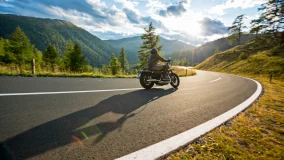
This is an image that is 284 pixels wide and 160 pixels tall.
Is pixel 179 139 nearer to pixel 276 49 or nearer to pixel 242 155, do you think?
pixel 242 155

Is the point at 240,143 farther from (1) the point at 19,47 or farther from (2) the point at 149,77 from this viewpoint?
(1) the point at 19,47

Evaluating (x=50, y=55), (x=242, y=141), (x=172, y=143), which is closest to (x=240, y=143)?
(x=242, y=141)

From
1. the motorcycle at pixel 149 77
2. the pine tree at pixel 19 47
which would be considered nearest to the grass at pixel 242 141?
the motorcycle at pixel 149 77

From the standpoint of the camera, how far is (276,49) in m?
35.2

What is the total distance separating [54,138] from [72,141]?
0.29 meters

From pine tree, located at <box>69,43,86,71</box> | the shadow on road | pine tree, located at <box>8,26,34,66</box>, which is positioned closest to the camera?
the shadow on road

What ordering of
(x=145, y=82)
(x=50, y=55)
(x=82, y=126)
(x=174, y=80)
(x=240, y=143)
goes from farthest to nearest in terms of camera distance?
1. (x=50, y=55)
2. (x=174, y=80)
3. (x=145, y=82)
4. (x=82, y=126)
5. (x=240, y=143)

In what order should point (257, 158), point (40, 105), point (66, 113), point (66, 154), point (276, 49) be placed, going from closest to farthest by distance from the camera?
point (66, 154)
point (257, 158)
point (66, 113)
point (40, 105)
point (276, 49)

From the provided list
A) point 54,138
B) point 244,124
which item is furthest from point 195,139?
point 54,138

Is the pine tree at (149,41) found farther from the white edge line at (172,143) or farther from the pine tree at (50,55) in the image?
the white edge line at (172,143)

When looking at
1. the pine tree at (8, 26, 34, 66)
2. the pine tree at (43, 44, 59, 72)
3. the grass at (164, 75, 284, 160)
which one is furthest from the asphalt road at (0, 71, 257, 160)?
the pine tree at (43, 44, 59, 72)

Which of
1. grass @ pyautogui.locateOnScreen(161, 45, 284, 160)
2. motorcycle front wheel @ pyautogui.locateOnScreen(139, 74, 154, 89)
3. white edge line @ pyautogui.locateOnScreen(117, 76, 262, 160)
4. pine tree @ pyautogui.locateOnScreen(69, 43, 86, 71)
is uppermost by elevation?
pine tree @ pyautogui.locateOnScreen(69, 43, 86, 71)

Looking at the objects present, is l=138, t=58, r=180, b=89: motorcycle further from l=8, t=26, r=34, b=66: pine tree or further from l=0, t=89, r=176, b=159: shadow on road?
l=8, t=26, r=34, b=66: pine tree

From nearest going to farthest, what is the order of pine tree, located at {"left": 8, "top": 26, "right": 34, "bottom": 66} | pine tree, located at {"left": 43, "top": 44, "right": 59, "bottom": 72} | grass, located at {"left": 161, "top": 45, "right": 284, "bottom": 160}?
grass, located at {"left": 161, "top": 45, "right": 284, "bottom": 160}
pine tree, located at {"left": 8, "top": 26, "right": 34, "bottom": 66}
pine tree, located at {"left": 43, "top": 44, "right": 59, "bottom": 72}
